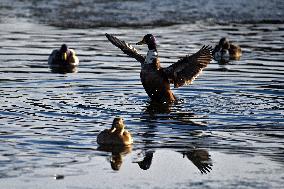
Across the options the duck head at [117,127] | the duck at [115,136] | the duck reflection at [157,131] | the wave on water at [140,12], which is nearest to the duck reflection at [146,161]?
the duck reflection at [157,131]

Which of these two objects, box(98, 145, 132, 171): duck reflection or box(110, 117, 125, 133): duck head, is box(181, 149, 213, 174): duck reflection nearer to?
box(98, 145, 132, 171): duck reflection

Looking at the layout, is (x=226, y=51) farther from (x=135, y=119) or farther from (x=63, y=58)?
(x=135, y=119)

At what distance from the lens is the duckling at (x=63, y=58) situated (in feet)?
71.2

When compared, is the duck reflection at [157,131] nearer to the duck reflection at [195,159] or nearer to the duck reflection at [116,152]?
the duck reflection at [195,159]

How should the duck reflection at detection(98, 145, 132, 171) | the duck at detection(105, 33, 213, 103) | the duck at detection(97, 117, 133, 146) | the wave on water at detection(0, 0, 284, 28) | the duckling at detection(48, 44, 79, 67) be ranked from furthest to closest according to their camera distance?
the wave on water at detection(0, 0, 284, 28)
the duckling at detection(48, 44, 79, 67)
the duck at detection(105, 33, 213, 103)
the duck at detection(97, 117, 133, 146)
the duck reflection at detection(98, 145, 132, 171)

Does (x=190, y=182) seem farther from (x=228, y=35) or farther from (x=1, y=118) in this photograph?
(x=228, y=35)

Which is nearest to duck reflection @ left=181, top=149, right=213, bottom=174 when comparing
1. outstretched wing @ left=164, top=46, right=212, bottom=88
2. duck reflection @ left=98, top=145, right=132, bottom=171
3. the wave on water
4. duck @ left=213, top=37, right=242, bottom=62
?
duck reflection @ left=98, top=145, right=132, bottom=171

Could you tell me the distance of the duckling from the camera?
854 inches

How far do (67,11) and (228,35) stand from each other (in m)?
6.33

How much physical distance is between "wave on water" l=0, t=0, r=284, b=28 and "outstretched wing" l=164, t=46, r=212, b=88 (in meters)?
11.2

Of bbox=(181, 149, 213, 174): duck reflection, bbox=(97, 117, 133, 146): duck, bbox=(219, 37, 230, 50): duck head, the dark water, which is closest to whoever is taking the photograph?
the dark water

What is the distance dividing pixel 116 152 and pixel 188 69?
550 cm

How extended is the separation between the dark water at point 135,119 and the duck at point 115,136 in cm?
13

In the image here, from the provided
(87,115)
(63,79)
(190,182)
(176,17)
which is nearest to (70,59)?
(63,79)
